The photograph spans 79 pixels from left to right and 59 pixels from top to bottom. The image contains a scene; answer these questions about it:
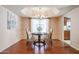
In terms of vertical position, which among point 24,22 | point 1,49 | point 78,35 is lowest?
point 1,49

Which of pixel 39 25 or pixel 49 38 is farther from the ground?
pixel 39 25

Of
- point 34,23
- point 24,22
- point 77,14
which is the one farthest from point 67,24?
point 77,14

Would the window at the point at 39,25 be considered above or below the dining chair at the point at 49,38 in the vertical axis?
above

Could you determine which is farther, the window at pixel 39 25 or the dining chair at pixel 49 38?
the window at pixel 39 25

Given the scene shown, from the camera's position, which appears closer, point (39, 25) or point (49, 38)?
point (49, 38)

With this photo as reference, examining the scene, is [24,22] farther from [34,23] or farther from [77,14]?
[77,14]

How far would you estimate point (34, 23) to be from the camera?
10938 millimetres

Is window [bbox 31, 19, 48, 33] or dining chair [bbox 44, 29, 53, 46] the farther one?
window [bbox 31, 19, 48, 33]
